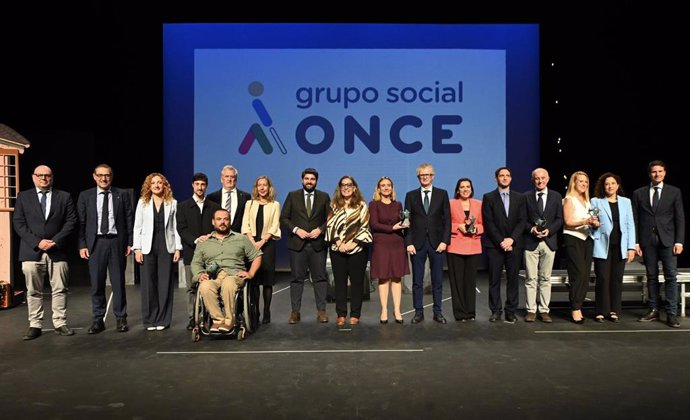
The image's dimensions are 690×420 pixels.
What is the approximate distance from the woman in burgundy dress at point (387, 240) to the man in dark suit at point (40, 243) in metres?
2.53

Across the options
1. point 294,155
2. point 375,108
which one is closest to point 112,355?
point 294,155

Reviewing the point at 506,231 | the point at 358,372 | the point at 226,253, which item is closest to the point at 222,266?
the point at 226,253

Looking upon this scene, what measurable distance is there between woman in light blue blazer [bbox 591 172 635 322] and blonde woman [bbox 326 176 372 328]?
2050mm

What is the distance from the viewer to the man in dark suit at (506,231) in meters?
5.00

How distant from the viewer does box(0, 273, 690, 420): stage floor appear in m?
2.92

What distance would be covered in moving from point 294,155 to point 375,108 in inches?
53.4

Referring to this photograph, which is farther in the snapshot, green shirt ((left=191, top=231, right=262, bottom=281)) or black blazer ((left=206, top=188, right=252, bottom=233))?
black blazer ((left=206, top=188, right=252, bottom=233))

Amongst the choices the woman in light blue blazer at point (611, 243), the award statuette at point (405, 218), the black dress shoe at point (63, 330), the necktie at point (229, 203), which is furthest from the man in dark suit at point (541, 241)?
the black dress shoe at point (63, 330)

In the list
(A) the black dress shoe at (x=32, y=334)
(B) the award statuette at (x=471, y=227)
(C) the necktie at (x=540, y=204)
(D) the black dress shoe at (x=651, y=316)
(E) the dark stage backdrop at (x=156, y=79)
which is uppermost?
(E) the dark stage backdrop at (x=156, y=79)

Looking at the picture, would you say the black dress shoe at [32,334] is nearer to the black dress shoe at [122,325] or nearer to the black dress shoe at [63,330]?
the black dress shoe at [63,330]

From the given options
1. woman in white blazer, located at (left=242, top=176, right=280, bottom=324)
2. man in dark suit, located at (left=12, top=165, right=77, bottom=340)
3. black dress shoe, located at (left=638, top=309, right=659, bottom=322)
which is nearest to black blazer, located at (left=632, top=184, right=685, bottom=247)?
black dress shoe, located at (left=638, top=309, right=659, bottom=322)

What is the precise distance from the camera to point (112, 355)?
4012mm

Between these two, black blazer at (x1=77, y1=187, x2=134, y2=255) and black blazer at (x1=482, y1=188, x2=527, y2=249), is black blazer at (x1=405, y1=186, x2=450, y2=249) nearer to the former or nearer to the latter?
black blazer at (x1=482, y1=188, x2=527, y2=249)

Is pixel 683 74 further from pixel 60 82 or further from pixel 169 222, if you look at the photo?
pixel 60 82
